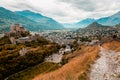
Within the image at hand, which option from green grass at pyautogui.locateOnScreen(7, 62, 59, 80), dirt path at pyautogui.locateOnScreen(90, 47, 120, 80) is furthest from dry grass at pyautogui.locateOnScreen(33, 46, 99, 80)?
green grass at pyautogui.locateOnScreen(7, 62, 59, 80)

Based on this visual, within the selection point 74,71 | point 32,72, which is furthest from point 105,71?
point 32,72

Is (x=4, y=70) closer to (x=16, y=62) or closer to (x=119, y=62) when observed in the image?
(x=16, y=62)

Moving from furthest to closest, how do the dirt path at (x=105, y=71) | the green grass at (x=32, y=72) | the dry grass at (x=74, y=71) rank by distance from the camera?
the green grass at (x=32, y=72) → the dry grass at (x=74, y=71) → the dirt path at (x=105, y=71)

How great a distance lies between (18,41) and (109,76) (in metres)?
135

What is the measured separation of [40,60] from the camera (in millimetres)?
127625

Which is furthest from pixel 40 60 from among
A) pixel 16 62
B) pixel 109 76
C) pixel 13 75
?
pixel 109 76

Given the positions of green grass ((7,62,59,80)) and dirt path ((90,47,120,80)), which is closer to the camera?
dirt path ((90,47,120,80))

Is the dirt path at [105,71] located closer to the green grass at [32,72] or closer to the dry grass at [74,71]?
the dry grass at [74,71]

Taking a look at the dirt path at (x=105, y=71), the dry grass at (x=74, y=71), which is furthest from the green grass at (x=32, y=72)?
the dirt path at (x=105, y=71)

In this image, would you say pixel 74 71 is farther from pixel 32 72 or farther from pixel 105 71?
pixel 32 72

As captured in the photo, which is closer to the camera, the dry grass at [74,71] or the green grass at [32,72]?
the dry grass at [74,71]

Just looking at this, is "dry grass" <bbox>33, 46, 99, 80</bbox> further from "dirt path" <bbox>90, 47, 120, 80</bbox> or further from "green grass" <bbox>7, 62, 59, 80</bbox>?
"green grass" <bbox>7, 62, 59, 80</bbox>

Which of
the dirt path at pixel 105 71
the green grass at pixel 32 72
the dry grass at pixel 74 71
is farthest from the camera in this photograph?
the green grass at pixel 32 72

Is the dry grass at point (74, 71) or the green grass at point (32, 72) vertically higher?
the dry grass at point (74, 71)
